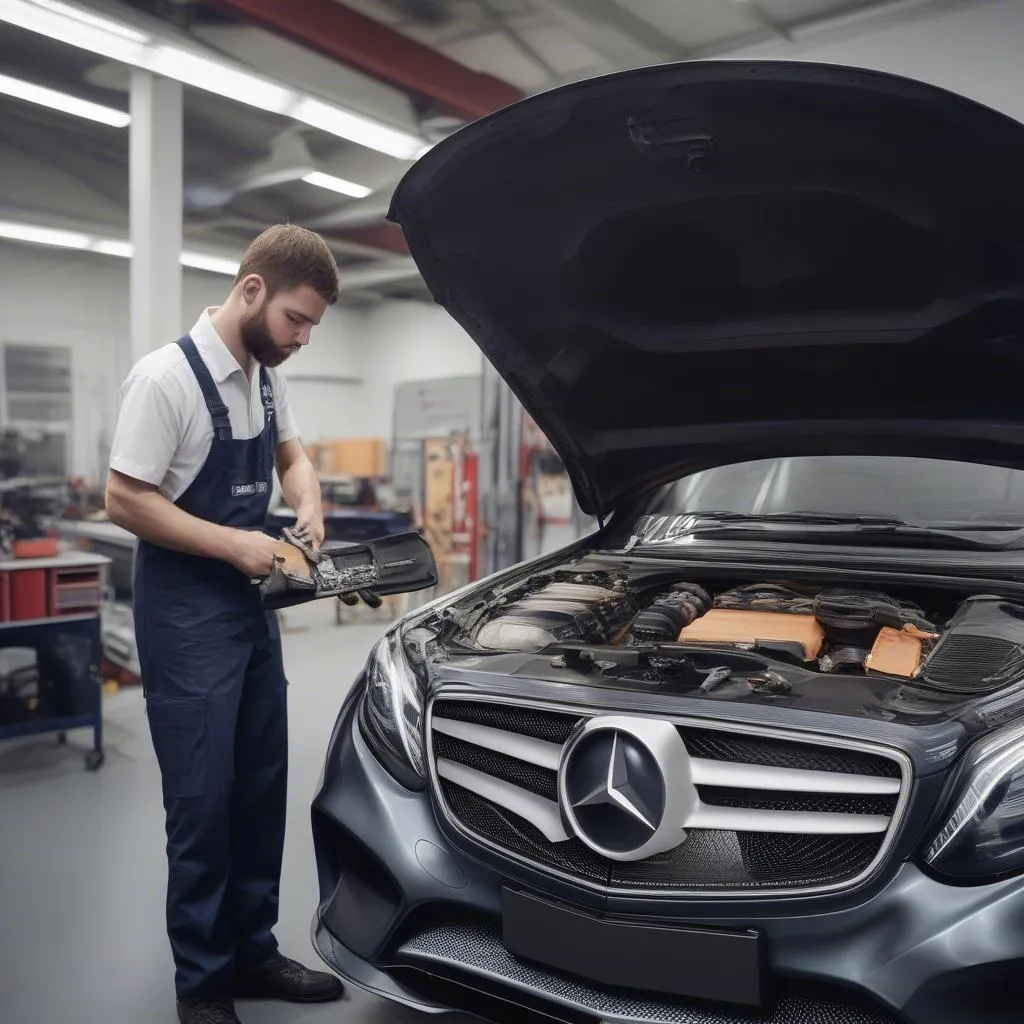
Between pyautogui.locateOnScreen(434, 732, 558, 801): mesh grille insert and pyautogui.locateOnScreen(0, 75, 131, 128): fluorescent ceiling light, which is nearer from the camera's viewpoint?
pyautogui.locateOnScreen(434, 732, 558, 801): mesh grille insert

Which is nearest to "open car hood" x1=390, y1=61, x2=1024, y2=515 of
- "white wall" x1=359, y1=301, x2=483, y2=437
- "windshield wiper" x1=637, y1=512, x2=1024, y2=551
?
"windshield wiper" x1=637, y1=512, x2=1024, y2=551

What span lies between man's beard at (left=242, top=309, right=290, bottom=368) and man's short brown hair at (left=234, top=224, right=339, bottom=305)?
0.06 m

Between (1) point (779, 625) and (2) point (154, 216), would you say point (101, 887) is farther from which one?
(2) point (154, 216)

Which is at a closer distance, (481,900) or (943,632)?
(481,900)

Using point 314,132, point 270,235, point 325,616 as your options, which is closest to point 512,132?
point 270,235

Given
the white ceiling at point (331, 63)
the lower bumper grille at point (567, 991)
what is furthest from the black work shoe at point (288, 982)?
the white ceiling at point (331, 63)

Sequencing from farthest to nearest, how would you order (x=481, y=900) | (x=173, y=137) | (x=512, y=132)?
(x=173, y=137), (x=512, y=132), (x=481, y=900)

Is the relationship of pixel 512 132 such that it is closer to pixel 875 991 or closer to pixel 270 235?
pixel 270 235

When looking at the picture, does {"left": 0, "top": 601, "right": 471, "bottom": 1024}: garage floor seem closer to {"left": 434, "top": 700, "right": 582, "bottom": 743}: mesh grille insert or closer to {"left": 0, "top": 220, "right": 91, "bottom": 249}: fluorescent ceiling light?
{"left": 434, "top": 700, "right": 582, "bottom": 743}: mesh grille insert

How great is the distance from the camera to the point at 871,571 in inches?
70.6

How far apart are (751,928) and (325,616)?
246 inches

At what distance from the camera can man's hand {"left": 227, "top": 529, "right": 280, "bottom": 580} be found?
5.46ft

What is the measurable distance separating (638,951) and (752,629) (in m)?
0.66

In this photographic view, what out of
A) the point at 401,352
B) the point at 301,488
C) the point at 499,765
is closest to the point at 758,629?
the point at 499,765
